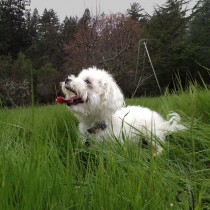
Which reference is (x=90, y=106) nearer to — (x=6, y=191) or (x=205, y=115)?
(x=205, y=115)

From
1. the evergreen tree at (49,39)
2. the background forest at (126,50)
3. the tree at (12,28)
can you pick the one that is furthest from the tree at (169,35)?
the tree at (12,28)

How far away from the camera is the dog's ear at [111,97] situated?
371cm

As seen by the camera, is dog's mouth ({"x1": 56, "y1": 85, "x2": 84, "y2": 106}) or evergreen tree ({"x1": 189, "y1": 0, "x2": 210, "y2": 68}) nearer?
dog's mouth ({"x1": 56, "y1": 85, "x2": 84, "y2": 106})

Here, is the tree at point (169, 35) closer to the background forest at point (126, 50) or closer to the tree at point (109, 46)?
the background forest at point (126, 50)

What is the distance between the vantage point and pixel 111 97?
3758mm

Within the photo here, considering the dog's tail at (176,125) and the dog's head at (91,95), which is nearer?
the dog's tail at (176,125)

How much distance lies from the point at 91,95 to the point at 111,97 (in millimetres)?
216

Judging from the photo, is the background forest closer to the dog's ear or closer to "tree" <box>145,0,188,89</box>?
"tree" <box>145,0,188,89</box>

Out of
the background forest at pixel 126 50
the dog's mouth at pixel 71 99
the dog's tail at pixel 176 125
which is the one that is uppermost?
the background forest at pixel 126 50

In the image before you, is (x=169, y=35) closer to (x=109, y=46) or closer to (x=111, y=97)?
(x=109, y=46)

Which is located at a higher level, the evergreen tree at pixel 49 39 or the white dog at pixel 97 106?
the evergreen tree at pixel 49 39

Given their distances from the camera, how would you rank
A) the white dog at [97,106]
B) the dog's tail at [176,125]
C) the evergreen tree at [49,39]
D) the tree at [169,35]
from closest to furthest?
the dog's tail at [176,125], the white dog at [97,106], the tree at [169,35], the evergreen tree at [49,39]

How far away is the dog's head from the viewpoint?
3.69 meters

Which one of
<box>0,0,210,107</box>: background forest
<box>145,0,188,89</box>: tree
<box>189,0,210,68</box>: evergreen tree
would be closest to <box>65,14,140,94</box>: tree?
<box>0,0,210,107</box>: background forest
